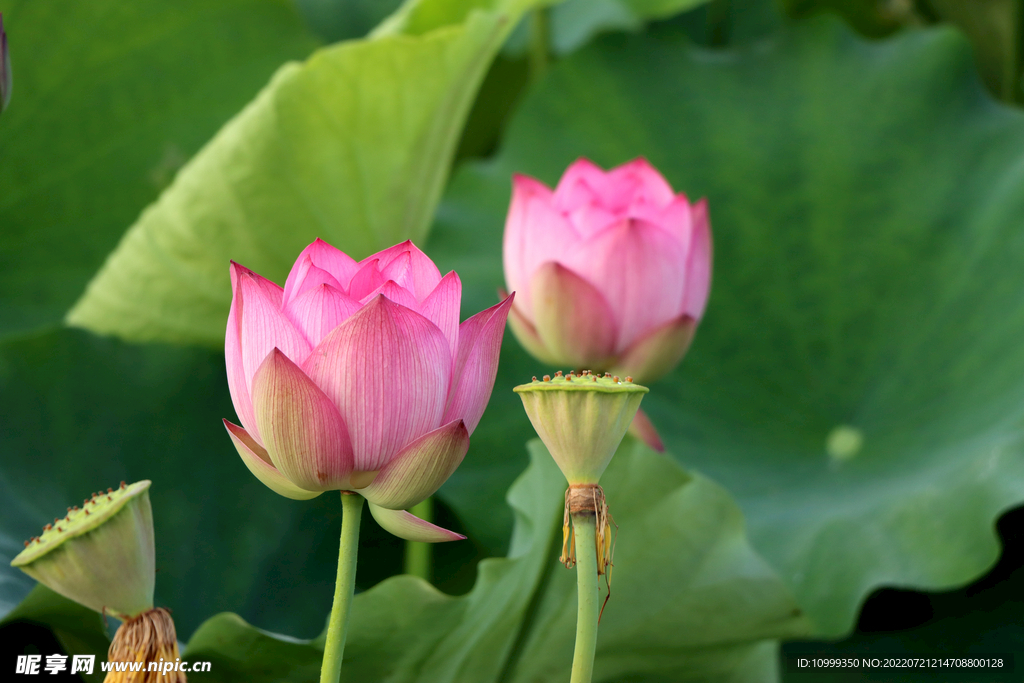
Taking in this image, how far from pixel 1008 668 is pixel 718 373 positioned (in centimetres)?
35

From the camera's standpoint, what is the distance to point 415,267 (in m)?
0.29

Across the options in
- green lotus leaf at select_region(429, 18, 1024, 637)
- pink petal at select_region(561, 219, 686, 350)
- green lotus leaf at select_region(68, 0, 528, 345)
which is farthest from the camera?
green lotus leaf at select_region(429, 18, 1024, 637)

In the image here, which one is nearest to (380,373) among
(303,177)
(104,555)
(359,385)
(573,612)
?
(359,385)

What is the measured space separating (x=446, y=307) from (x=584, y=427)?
6 cm

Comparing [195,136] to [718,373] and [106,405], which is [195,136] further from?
[718,373]

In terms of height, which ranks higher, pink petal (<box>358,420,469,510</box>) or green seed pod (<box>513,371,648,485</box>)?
green seed pod (<box>513,371,648,485</box>)

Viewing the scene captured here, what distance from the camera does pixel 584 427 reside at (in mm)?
254

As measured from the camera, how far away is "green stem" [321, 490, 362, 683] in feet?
0.86

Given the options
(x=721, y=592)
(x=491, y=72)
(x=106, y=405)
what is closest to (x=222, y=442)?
(x=106, y=405)

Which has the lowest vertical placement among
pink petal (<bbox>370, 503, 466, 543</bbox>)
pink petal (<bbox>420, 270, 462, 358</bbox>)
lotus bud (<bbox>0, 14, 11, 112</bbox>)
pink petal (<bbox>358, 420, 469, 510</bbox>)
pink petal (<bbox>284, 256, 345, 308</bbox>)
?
pink petal (<bbox>370, 503, 466, 543</bbox>)

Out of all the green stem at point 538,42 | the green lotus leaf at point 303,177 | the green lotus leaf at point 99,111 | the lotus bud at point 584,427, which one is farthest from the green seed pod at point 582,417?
the green stem at point 538,42

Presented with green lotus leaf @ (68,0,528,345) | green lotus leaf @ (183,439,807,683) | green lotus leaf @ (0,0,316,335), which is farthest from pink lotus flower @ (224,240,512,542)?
green lotus leaf @ (0,0,316,335)

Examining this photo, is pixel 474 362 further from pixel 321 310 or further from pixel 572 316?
pixel 572 316

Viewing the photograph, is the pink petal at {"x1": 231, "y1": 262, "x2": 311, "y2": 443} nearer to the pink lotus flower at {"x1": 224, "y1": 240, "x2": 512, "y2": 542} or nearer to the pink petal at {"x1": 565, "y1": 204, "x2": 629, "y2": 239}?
the pink lotus flower at {"x1": 224, "y1": 240, "x2": 512, "y2": 542}
